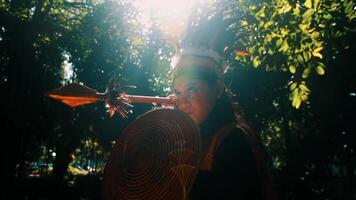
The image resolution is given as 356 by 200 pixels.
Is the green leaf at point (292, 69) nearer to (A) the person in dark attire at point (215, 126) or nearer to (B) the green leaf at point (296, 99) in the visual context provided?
(B) the green leaf at point (296, 99)

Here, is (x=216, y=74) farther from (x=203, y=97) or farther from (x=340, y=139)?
(x=340, y=139)

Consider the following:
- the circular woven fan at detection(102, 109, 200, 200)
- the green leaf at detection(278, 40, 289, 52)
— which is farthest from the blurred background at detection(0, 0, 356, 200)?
the circular woven fan at detection(102, 109, 200, 200)

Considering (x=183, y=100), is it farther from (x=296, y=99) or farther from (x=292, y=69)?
(x=292, y=69)

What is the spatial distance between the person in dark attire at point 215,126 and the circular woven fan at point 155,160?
20cm

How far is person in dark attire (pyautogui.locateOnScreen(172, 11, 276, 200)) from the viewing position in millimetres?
2484

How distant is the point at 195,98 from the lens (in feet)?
9.54

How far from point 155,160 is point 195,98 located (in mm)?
626

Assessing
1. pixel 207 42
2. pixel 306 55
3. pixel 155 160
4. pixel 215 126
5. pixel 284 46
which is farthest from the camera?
pixel 284 46

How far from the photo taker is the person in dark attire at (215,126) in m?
2.48

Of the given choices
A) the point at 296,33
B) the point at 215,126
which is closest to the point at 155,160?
the point at 215,126

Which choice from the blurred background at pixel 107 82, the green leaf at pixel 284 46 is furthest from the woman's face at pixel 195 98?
the blurred background at pixel 107 82

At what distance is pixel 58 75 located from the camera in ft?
99.7

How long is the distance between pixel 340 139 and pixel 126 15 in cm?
1351

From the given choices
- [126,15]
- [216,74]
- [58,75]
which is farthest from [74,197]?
[216,74]
